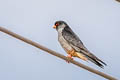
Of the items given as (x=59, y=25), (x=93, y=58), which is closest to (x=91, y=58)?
(x=93, y=58)

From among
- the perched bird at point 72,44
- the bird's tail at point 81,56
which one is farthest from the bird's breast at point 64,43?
the bird's tail at point 81,56

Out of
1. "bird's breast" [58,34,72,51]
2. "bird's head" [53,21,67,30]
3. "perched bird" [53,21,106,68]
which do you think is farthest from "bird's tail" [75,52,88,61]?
"bird's head" [53,21,67,30]

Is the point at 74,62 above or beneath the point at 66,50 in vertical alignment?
beneath

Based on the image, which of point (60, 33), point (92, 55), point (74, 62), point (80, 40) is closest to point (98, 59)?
point (92, 55)

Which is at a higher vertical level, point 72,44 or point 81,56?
point 72,44

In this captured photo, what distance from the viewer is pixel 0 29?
8305mm

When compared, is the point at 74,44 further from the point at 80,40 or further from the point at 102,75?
the point at 102,75

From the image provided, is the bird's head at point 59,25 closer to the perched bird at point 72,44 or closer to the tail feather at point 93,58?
the perched bird at point 72,44

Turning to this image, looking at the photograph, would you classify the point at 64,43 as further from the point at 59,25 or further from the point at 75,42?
the point at 59,25

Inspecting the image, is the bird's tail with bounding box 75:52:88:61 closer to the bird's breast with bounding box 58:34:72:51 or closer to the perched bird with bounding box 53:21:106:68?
the perched bird with bounding box 53:21:106:68

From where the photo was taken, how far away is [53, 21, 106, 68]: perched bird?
1202 centimetres

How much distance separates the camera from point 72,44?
519 inches

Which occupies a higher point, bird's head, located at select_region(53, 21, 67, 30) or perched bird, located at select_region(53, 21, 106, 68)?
bird's head, located at select_region(53, 21, 67, 30)

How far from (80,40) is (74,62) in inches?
155
